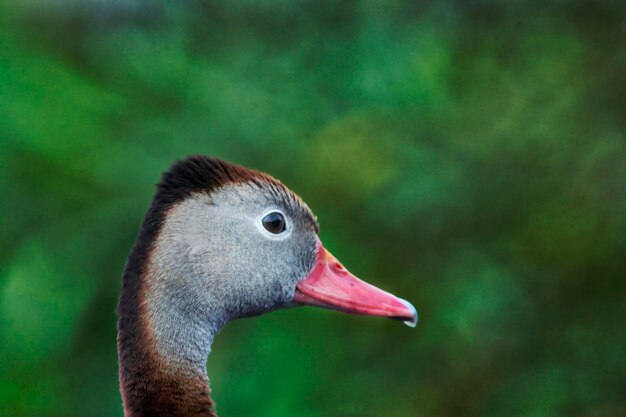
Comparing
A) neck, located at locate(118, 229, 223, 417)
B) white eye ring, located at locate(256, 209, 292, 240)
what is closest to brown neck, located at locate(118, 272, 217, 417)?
neck, located at locate(118, 229, 223, 417)

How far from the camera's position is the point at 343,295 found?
118 cm

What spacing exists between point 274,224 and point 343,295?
0.13m

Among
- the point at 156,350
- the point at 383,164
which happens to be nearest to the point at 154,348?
the point at 156,350

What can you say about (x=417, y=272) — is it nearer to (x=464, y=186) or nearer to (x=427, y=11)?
(x=464, y=186)

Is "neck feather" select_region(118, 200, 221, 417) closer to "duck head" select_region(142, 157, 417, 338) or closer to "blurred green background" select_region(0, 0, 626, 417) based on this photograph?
"duck head" select_region(142, 157, 417, 338)

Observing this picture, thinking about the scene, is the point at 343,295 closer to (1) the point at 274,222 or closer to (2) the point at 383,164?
(1) the point at 274,222

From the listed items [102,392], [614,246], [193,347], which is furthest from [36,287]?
[614,246]

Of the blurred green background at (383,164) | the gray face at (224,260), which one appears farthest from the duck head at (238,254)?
the blurred green background at (383,164)

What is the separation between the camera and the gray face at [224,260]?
1039 millimetres

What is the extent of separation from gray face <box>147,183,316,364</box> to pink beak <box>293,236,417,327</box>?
0.02 meters

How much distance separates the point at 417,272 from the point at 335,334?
250 mm

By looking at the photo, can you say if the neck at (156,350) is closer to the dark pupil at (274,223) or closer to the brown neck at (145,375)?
the brown neck at (145,375)

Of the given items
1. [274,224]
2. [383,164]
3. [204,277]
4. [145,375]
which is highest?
[383,164]

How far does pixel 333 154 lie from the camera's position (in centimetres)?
220
